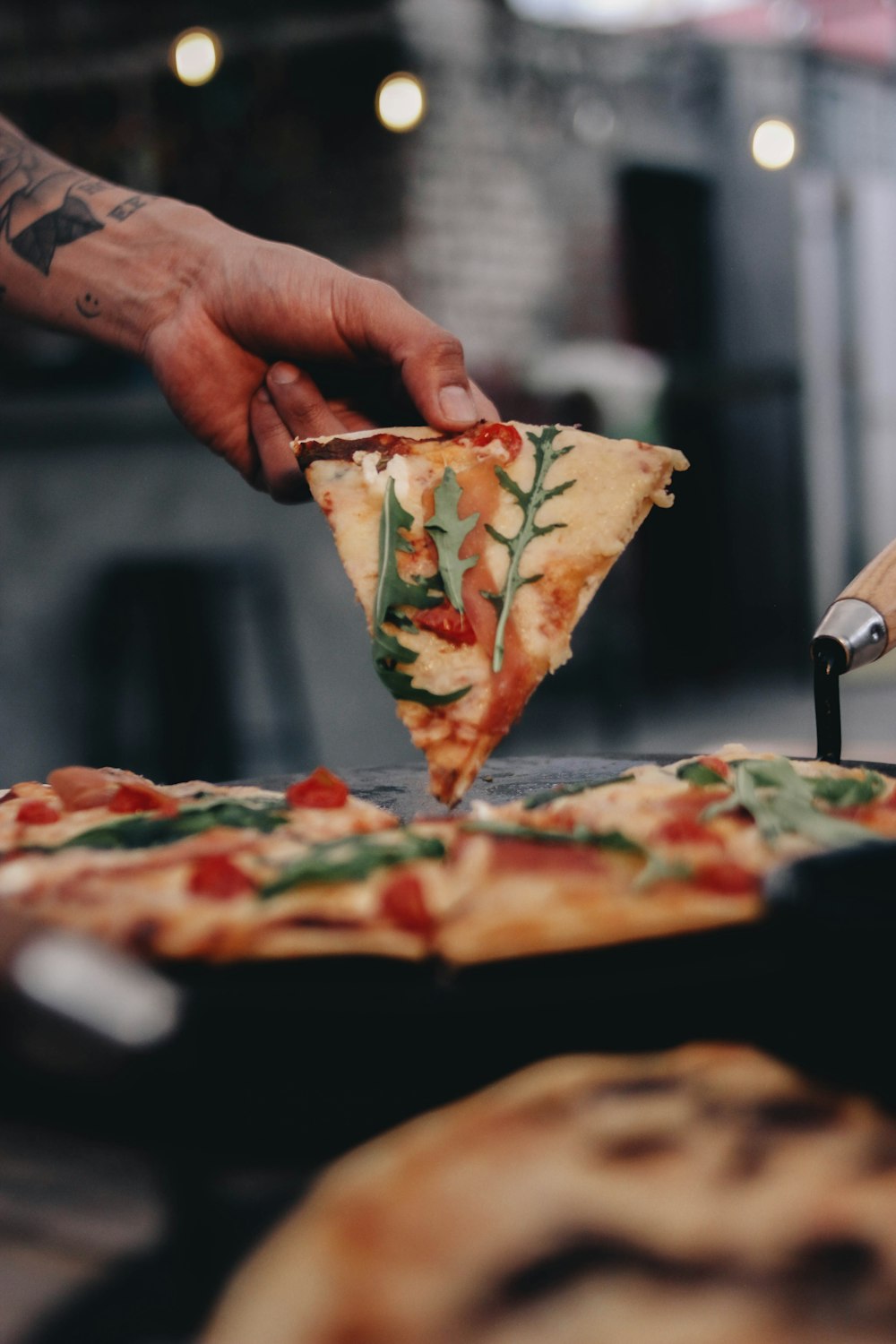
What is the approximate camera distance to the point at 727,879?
4.88 feet

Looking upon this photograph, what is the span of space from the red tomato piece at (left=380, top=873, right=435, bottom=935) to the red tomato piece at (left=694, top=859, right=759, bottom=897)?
31 cm

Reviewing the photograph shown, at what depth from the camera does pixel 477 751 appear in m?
2.15

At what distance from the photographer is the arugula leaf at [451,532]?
7.50ft

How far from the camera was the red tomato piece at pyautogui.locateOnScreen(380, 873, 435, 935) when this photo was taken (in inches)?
56.9

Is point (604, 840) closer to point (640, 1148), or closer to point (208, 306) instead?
point (640, 1148)

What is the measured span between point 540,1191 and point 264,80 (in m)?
6.70

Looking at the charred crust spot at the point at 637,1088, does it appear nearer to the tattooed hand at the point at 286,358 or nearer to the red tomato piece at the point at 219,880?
the red tomato piece at the point at 219,880

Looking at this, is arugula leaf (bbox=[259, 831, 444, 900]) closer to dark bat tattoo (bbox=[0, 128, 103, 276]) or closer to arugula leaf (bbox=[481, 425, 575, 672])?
arugula leaf (bbox=[481, 425, 575, 672])

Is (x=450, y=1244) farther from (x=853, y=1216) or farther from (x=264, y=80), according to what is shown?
(x=264, y=80)

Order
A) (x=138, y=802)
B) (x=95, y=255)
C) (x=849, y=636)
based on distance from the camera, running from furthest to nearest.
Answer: (x=95, y=255) → (x=849, y=636) → (x=138, y=802)

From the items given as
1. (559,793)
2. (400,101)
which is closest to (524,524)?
(559,793)

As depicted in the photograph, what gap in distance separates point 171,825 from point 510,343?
20.7 feet

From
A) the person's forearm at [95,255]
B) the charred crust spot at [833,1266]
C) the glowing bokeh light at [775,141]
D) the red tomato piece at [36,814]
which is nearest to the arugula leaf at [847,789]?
the charred crust spot at [833,1266]

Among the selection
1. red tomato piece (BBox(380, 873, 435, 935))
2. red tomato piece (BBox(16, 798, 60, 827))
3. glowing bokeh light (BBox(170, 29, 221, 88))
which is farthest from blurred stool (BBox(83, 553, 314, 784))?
red tomato piece (BBox(380, 873, 435, 935))
